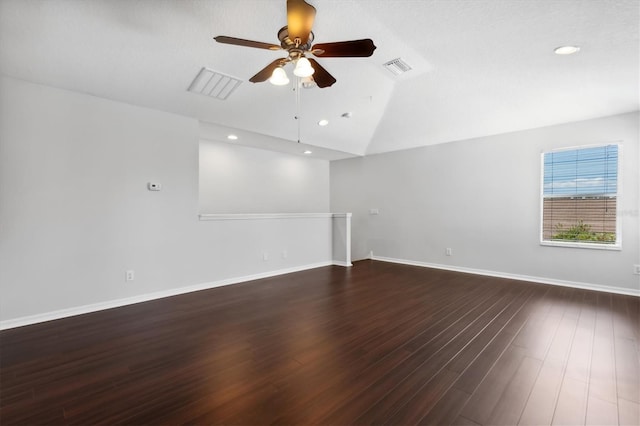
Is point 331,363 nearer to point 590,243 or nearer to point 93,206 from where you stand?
point 93,206

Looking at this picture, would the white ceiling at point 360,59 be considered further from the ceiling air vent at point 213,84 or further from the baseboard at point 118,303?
the baseboard at point 118,303

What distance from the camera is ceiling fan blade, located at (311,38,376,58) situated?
83.7 inches

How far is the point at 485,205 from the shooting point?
17.4 feet

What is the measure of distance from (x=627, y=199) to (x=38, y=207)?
7.38 metres

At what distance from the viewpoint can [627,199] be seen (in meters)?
4.07

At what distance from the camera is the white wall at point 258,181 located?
580 cm

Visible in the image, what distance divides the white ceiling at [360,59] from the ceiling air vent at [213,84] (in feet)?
0.29

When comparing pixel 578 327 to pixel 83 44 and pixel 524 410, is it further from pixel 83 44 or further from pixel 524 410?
pixel 83 44

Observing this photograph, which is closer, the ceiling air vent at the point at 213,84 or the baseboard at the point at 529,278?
the ceiling air vent at the point at 213,84

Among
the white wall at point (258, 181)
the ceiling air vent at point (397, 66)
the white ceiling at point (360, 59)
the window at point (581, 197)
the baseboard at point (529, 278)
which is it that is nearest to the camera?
the white ceiling at point (360, 59)

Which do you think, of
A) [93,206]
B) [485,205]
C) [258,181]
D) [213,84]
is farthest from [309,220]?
[93,206]

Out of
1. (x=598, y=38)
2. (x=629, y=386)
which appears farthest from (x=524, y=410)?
(x=598, y=38)

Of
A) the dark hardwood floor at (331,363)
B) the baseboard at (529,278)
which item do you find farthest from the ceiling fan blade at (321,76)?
the baseboard at (529,278)

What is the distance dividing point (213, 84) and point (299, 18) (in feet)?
6.34
